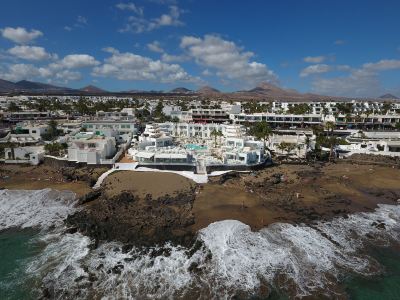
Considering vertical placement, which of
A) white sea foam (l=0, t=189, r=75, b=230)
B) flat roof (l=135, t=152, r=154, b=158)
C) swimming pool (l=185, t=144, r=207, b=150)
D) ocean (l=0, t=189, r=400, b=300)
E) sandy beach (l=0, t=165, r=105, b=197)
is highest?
flat roof (l=135, t=152, r=154, b=158)

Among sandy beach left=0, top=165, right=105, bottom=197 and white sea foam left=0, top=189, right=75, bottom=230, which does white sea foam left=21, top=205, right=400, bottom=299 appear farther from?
sandy beach left=0, top=165, right=105, bottom=197

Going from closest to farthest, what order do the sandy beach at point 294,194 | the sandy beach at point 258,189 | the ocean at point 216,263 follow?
1. the ocean at point 216,263
2. the sandy beach at point 294,194
3. the sandy beach at point 258,189

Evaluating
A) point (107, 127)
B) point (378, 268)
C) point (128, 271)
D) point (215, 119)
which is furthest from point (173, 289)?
point (215, 119)

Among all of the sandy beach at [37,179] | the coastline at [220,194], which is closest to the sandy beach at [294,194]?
the coastline at [220,194]

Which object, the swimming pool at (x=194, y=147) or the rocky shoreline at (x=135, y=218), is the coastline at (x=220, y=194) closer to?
the rocky shoreline at (x=135, y=218)

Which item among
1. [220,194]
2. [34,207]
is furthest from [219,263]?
[34,207]

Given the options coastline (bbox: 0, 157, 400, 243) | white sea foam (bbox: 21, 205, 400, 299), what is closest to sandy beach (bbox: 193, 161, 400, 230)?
coastline (bbox: 0, 157, 400, 243)

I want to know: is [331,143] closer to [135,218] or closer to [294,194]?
[294,194]
